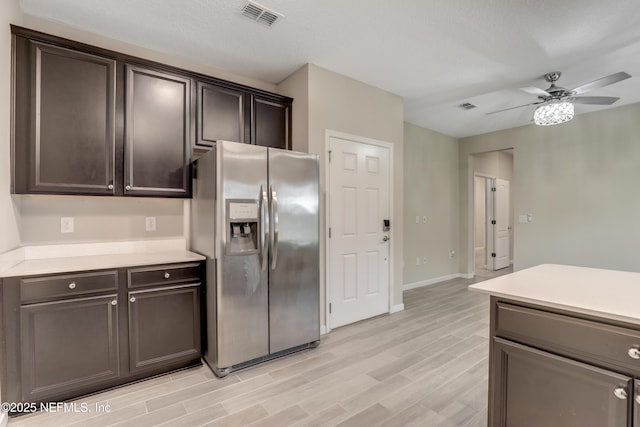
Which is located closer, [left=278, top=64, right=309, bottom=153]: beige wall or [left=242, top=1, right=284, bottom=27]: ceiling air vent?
[left=242, top=1, right=284, bottom=27]: ceiling air vent

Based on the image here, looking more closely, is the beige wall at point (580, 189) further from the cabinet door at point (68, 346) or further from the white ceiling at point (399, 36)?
the cabinet door at point (68, 346)

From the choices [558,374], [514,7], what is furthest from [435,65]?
[558,374]

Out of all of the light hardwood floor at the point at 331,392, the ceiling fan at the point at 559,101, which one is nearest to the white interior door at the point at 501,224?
the ceiling fan at the point at 559,101

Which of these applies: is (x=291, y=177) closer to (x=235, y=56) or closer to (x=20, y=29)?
(x=235, y=56)

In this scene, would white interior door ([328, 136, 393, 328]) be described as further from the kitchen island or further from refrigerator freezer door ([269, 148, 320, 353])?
the kitchen island

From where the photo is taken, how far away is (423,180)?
205 inches

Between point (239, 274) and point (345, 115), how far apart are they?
6.84ft

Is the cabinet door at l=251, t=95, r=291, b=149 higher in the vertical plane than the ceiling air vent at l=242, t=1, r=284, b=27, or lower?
lower

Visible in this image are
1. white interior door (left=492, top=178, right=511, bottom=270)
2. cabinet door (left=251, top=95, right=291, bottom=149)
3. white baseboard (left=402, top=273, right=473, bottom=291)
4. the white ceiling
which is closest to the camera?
the white ceiling

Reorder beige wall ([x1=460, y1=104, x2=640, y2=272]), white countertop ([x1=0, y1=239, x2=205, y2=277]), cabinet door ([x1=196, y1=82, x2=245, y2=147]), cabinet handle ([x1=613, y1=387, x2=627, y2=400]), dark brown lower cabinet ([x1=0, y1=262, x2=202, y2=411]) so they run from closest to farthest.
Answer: cabinet handle ([x1=613, y1=387, x2=627, y2=400]) < dark brown lower cabinet ([x1=0, y1=262, x2=202, y2=411]) < white countertop ([x1=0, y1=239, x2=205, y2=277]) < cabinet door ([x1=196, y1=82, x2=245, y2=147]) < beige wall ([x1=460, y1=104, x2=640, y2=272])

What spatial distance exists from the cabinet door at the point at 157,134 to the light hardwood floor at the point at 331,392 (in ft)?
5.08

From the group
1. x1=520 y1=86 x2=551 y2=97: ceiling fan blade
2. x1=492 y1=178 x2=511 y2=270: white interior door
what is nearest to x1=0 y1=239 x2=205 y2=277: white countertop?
x1=520 y1=86 x2=551 y2=97: ceiling fan blade

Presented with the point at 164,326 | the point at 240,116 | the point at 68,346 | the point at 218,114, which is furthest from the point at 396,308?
the point at 68,346

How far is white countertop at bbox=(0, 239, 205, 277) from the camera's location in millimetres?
1978
